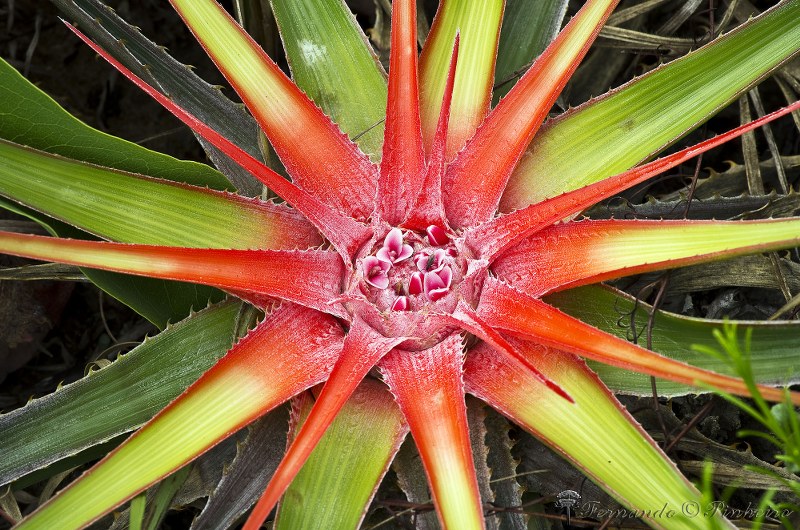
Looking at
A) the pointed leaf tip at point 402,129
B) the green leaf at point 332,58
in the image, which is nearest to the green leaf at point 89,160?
the green leaf at point 332,58

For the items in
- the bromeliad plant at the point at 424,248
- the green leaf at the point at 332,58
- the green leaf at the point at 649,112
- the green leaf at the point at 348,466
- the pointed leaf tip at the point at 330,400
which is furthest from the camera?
the green leaf at the point at 332,58

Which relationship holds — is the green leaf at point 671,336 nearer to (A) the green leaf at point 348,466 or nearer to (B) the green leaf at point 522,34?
(A) the green leaf at point 348,466

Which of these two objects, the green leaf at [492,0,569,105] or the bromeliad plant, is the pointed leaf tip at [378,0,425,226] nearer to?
the bromeliad plant

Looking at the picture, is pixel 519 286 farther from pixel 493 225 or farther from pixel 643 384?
pixel 643 384

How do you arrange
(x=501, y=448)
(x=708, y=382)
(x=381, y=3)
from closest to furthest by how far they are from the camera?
1. (x=708, y=382)
2. (x=501, y=448)
3. (x=381, y=3)

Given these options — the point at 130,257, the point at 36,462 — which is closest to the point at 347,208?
the point at 130,257
